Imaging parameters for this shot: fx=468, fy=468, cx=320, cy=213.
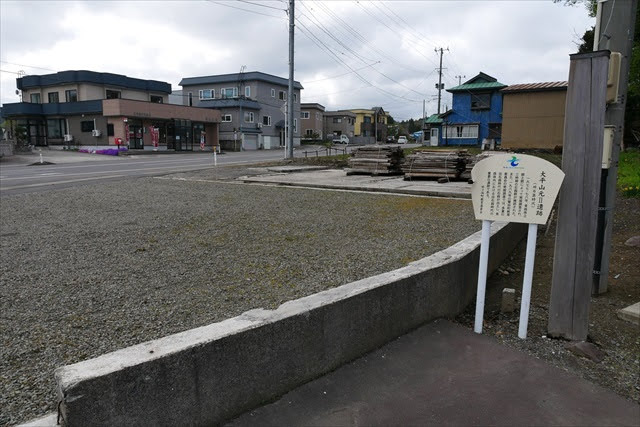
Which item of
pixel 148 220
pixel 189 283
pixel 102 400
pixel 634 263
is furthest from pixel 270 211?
pixel 102 400

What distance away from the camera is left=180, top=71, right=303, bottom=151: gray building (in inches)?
2174

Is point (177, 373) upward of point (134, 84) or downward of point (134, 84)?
downward

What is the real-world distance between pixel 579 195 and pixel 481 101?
1715 inches

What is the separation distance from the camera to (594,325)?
4.11 metres

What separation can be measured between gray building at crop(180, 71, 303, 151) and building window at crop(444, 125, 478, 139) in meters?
19.9

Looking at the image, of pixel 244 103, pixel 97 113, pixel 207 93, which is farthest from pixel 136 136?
pixel 207 93

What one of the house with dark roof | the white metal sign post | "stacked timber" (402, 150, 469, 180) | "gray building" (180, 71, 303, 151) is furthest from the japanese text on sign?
"gray building" (180, 71, 303, 151)

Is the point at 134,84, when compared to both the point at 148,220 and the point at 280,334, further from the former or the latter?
the point at 280,334

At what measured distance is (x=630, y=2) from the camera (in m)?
4.13

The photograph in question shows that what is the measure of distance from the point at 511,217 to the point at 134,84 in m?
50.2

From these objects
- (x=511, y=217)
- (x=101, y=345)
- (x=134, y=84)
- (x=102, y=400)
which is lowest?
(x=101, y=345)

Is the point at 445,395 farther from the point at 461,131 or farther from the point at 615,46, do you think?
the point at 461,131

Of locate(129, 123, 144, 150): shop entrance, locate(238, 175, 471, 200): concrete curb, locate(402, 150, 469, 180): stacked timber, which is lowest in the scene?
locate(238, 175, 471, 200): concrete curb

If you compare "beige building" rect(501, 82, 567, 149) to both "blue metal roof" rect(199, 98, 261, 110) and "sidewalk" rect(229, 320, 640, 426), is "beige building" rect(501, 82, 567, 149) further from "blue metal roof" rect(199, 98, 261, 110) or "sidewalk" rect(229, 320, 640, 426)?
"sidewalk" rect(229, 320, 640, 426)
